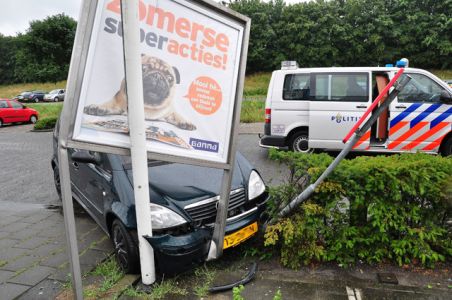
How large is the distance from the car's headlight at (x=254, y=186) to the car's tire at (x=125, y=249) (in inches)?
48.8

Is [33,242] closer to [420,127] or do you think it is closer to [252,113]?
[420,127]

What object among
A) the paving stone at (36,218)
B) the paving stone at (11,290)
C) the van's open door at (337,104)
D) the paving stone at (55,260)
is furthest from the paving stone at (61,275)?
the van's open door at (337,104)

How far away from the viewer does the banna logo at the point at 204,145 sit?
9.83 ft

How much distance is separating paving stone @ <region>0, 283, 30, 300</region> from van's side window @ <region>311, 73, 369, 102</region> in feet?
19.4

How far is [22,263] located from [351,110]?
6.03 meters

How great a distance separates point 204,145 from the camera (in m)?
3.06

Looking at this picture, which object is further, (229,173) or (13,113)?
(13,113)

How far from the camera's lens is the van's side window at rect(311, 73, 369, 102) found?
6891 mm

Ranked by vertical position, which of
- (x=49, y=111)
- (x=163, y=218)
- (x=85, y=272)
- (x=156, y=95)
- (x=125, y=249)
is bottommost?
(x=85, y=272)

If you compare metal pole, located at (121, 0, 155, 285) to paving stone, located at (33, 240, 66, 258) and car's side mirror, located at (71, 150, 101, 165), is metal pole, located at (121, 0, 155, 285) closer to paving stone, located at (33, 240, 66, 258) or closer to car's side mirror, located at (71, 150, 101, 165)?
car's side mirror, located at (71, 150, 101, 165)

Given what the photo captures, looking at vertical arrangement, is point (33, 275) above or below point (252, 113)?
below

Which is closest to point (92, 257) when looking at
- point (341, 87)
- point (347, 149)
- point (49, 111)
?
point (347, 149)

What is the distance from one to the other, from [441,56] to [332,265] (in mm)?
39096

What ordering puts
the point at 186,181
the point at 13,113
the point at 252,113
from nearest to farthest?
the point at 186,181 < the point at 252,113 < the point at 13,113
